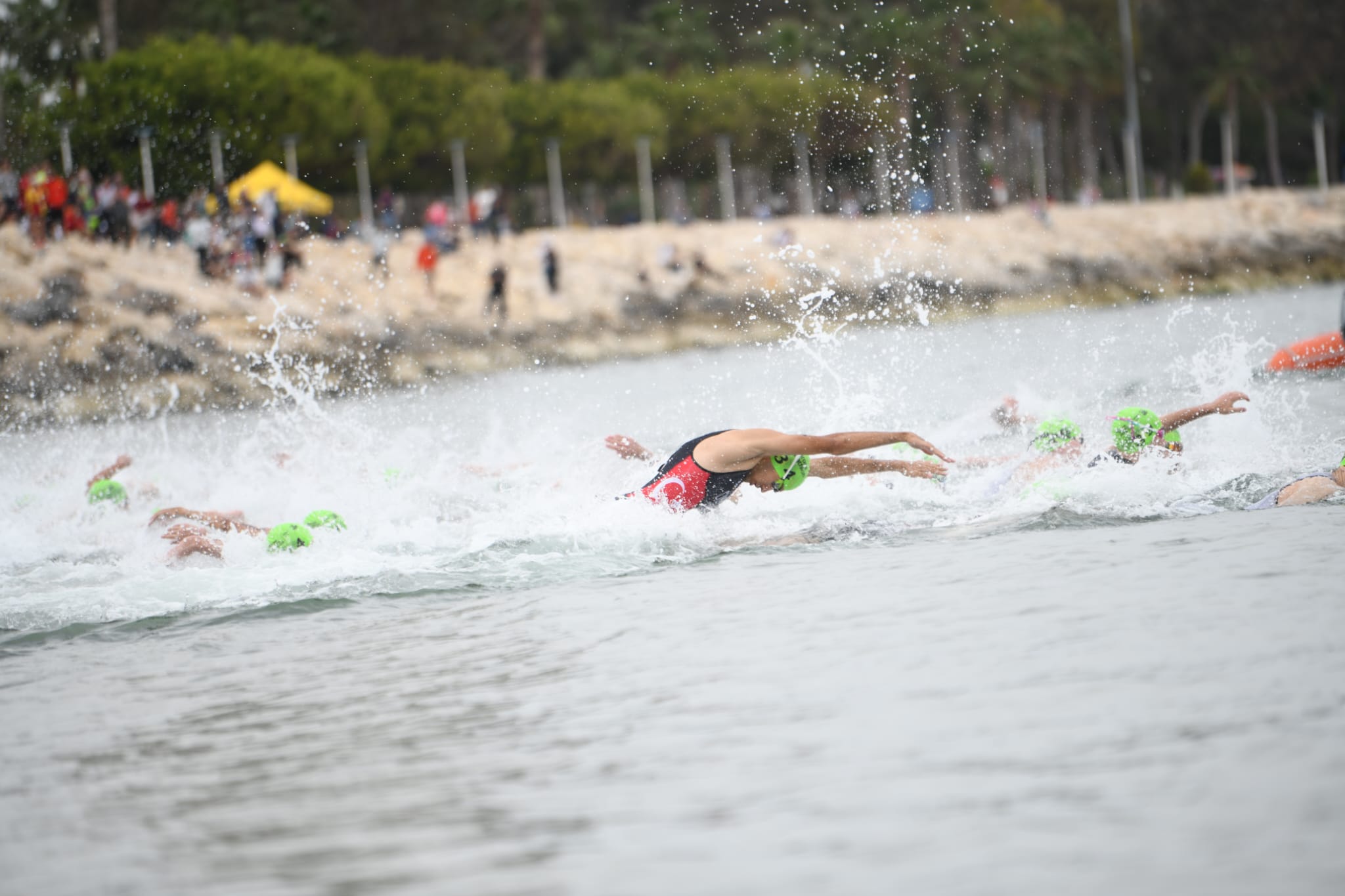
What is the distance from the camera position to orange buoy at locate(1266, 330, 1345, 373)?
18844 millimetres

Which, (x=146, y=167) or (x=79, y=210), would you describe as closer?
(x=79, y=210)

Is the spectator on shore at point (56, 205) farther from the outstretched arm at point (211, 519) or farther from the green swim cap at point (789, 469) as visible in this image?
the green swim cap at point (789, 469)

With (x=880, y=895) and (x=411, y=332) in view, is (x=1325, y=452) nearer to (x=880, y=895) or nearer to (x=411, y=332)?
(x=880, y=895)

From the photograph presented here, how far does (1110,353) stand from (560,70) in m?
47.8

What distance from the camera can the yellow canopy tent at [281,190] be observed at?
35781mm

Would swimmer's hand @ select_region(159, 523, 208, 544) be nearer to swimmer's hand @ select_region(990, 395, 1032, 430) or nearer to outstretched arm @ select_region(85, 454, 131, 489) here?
outstretched arm @ select_region(85, 454, 131, 489)

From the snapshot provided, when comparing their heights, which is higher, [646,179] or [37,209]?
[646,179]

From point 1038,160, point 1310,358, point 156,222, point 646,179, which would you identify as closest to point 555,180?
point 646,179

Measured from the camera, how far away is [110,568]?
1133cm

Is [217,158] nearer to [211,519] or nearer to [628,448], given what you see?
[211,519]

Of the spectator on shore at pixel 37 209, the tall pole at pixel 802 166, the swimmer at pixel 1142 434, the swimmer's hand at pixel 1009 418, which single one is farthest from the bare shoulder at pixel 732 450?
the tall pole at pixel 802 166

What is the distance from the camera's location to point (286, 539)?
11.4m

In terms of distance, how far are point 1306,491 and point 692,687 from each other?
212 inches

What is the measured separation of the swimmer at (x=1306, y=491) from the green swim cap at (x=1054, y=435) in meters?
2.03
